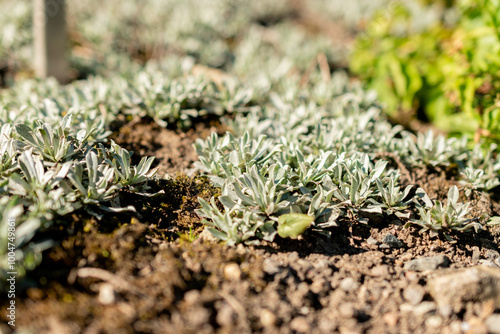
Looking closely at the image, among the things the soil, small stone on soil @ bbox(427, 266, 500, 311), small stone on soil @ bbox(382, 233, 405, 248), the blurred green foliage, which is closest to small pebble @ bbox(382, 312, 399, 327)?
the soil

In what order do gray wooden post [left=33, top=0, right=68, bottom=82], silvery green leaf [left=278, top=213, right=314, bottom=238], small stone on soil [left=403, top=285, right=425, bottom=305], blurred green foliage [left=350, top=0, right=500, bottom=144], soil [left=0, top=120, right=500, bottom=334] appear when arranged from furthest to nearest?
gray wooden post [left=33, top=0, right=68, bottom=82]
blurred green foliage [left=350, top=0, right=500, bottom=144]
silvery green leaf [left=278, top=213, right=314, bottom=238]
small stone on soil [left=403, top=285, right=425, bottom=305]
soil [left=0, top=120, right=500, bottom=334]

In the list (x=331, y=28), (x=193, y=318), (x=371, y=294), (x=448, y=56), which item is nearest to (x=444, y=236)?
(x=371, y=294)

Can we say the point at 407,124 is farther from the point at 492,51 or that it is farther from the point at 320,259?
the point at 320,259

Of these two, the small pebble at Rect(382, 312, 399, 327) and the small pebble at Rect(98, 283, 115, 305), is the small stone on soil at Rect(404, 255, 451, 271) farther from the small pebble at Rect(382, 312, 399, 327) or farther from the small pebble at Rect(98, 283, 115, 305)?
the small pebble at Rect(98, 283, 115, 305)

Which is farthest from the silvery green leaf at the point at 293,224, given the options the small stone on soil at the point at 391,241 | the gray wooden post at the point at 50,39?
the gray wooden post at the point at 50,39

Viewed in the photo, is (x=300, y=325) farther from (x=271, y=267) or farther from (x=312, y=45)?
(x=312, y=45)

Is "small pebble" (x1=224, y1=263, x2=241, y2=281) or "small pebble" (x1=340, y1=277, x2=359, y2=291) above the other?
"small pebble" (x1=224, y1=263, x2=241, y2=281)

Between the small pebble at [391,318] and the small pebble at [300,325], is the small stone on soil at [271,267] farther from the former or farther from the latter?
the small pebble at [391,318]
